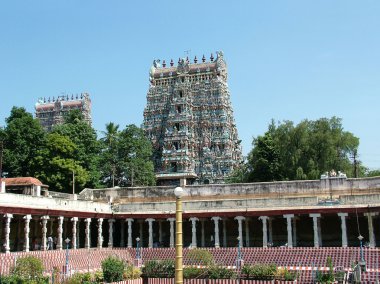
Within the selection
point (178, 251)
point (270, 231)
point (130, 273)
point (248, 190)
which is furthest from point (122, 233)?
point (178, 251)

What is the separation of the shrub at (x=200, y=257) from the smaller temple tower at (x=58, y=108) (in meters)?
77.0

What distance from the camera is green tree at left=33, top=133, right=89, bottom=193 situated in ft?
166

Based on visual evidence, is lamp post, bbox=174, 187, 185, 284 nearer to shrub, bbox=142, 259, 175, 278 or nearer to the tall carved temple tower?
shrub, bbox=142, 259, 175, 278

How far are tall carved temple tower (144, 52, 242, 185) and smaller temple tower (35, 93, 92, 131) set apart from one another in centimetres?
2173

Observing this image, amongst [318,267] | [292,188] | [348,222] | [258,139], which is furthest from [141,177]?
[318,267]

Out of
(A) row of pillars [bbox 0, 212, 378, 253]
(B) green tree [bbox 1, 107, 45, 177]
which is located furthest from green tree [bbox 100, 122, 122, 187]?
(A) row of pillars [bbox 0, 212, 378, 253]

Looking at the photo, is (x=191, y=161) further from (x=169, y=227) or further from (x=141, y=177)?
(x=169, y=227)

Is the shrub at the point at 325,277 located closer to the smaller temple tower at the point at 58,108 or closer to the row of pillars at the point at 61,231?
the row of pillars at the point at 61,231

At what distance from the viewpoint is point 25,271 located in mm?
21500

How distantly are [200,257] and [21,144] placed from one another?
31.6 meters

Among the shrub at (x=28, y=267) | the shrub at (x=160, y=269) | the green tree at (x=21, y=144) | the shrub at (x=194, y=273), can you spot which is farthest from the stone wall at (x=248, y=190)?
the shrub at (x=28, y=267)

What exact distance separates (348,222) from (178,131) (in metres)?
44.9

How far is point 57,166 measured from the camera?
5088 centimetres

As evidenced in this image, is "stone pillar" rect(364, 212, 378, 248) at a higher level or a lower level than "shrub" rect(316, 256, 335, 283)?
higher
